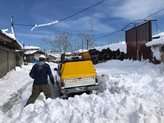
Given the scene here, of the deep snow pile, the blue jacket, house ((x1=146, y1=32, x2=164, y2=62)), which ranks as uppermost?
house ((x1=146, y1=32, x2=164, y2=62))

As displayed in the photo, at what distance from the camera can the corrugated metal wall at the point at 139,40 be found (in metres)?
32.3

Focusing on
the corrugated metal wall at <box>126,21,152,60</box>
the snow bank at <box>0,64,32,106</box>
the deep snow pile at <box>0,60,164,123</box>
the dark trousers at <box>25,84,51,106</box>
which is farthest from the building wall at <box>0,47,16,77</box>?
the deep snow pile at <box>0,60,164,123</box>

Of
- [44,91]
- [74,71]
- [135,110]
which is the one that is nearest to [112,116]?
[135,110]

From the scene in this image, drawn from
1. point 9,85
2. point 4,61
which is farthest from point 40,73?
point 4,61

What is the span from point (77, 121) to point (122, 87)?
6411 mm

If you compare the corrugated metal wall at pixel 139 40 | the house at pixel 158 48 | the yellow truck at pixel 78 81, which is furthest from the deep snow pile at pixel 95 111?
the corrugated metal wall at pixel 139 40

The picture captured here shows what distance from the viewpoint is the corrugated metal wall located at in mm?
32287

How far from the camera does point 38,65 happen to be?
12312 millimetres

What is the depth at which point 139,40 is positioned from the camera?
35.6 meters

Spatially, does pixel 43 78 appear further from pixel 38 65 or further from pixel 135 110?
pixel 135 110

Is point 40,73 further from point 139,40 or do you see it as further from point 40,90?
point 139,40

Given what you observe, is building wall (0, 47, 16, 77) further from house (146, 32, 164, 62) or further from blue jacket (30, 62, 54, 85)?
blue jacket (30, 62, 54, 85)

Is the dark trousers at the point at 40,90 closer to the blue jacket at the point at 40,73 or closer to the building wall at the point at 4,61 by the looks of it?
the blue jacket at the point at 40,73

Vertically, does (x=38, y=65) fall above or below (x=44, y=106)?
above
